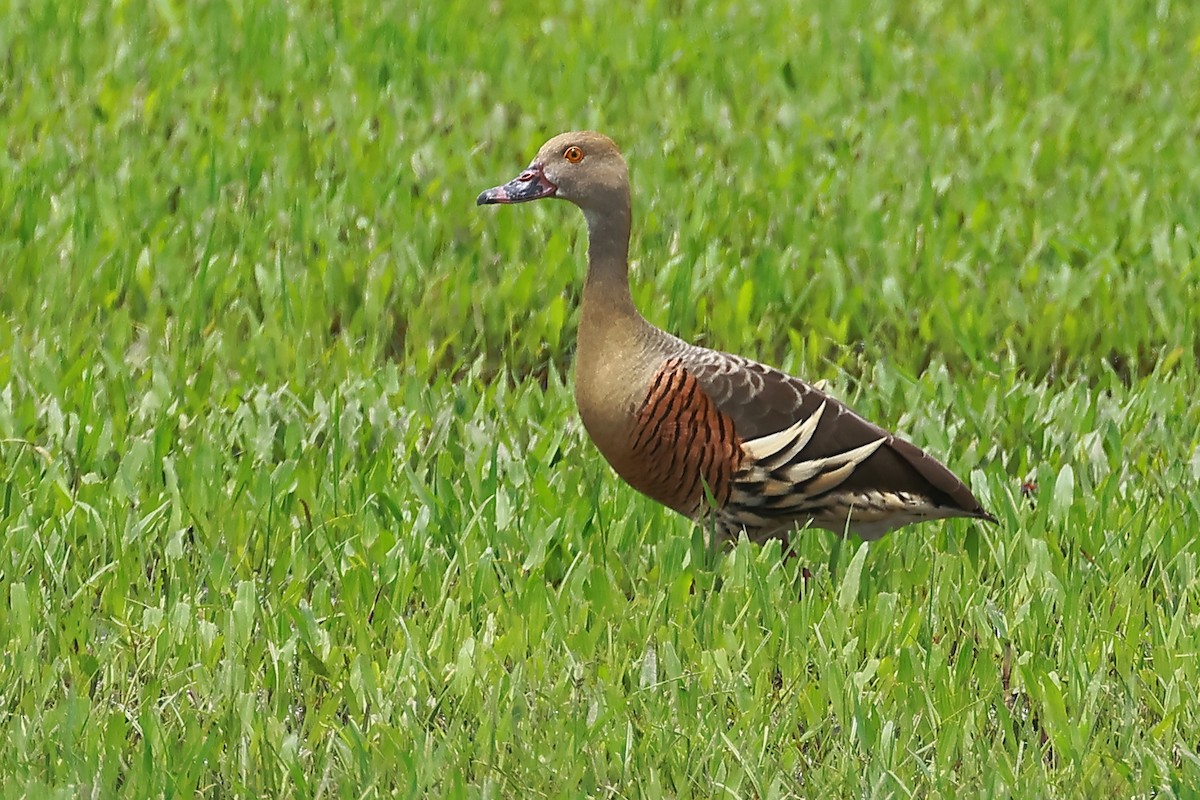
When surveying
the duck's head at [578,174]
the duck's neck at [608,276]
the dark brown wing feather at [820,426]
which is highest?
the duck's head at [578,174]

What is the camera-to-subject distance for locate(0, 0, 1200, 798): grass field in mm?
4051

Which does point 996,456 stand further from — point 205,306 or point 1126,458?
point 205,306

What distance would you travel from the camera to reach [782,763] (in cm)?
393

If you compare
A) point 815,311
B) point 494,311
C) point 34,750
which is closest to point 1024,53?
point 815,311

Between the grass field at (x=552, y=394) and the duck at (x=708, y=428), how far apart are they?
5.6 inches

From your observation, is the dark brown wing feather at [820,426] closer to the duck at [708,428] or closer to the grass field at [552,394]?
the duck at [708,428]

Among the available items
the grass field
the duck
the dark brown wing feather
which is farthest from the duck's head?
the grass field

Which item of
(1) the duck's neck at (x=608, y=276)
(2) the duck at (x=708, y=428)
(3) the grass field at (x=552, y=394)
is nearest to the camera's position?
(3) the grass field at (x=552, y=394)

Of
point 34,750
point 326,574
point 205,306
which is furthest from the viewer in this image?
point 205,306

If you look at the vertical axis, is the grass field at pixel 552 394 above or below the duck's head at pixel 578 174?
below

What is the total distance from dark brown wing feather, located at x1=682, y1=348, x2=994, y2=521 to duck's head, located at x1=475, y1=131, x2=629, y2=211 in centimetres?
46

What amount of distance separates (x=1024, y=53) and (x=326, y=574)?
612cm

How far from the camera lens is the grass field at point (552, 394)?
405 cm

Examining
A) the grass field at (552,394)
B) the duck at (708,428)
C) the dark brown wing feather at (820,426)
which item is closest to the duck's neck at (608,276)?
the duck at (708,428)
